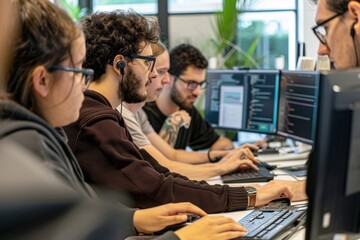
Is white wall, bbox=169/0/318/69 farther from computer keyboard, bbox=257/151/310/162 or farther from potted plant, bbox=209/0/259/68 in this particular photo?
computer keyboard, bbox=257/151/310/162

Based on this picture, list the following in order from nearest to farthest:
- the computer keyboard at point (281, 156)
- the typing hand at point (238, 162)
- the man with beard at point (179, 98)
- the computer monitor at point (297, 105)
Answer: the typing hand at point (238, 162) → the computer monitor at point (297, 105) → the computer keyboard at point (281, 156) → the man with beard at point (179, 98)

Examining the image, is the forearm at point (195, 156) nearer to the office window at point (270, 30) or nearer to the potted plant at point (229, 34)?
the potted plant at point (229, 34)

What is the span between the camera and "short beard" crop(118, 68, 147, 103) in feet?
6.40

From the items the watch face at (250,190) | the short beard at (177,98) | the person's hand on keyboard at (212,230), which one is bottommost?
the watch face at (250,190)

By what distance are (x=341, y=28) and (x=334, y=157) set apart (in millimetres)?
743

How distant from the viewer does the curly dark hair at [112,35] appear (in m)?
1.95

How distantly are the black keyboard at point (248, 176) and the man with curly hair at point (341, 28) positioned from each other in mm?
674

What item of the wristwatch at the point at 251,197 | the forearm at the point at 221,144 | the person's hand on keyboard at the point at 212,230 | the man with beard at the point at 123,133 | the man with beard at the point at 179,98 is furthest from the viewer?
the forearm at the point at 221,144

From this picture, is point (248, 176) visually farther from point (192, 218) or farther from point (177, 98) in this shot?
point (177, 98)

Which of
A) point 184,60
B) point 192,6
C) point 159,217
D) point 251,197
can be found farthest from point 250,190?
point 192,6

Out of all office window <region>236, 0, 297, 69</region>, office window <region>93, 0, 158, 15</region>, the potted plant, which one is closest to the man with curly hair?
the potted plant

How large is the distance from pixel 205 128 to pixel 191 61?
1.49 ft

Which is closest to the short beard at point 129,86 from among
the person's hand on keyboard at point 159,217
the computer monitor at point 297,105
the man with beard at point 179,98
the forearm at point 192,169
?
the person's hand on keyboard at point 159,217

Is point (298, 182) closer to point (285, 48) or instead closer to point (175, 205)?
point (175, 205)
